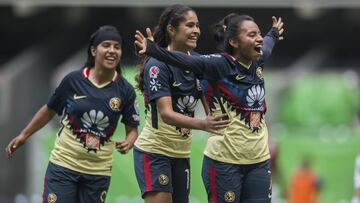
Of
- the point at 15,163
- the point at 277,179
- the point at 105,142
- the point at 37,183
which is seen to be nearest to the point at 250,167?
the point at 105,142

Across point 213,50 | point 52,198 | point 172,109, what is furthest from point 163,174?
point 213,50

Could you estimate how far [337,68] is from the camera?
21172mm

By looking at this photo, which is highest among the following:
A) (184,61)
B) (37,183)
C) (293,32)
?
(293,32)

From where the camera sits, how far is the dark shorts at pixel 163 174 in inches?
330

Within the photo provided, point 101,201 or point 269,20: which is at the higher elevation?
point 269,20

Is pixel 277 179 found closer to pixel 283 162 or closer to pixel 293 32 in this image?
pixel 283 162

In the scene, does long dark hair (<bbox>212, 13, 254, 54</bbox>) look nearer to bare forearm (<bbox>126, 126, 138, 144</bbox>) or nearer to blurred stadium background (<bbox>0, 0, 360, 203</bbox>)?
bare forearm (<bbox>126, 126, 138, 144</bbox>)

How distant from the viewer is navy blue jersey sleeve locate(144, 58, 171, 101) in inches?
320

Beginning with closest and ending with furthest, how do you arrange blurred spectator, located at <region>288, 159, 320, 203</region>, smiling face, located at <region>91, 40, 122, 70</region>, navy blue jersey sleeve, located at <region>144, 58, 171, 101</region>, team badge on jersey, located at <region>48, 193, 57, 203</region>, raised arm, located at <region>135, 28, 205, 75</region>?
1. raised arm, located at <region>135, 28, 205, 75</region>
2. navy blue jersey sleeve, located at <region>144, 58, 171, 101</region>
3. team badge on jersey, located at <region>48, 193, 57, 203</region>
4. smiling face, located at <region>91, 40, 122, 70</region>
5. blurred spectator, located at <region>288, 159, 320, 203</region>

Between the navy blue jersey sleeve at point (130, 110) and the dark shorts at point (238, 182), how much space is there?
1068 millimetres

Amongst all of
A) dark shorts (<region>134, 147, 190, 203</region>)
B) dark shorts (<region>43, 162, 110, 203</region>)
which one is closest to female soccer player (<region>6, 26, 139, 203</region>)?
dark shorts (<region>43, 162, 110, 203</region>)

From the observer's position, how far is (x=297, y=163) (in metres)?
16.0

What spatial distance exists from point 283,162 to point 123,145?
25.3 feet

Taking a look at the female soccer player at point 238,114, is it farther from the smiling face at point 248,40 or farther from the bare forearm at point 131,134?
the bare forearm at point 131,134
